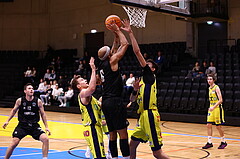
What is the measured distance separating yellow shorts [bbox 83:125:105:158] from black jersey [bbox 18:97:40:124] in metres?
1.53

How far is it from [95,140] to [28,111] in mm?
1798

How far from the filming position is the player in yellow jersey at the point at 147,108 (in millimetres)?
4926

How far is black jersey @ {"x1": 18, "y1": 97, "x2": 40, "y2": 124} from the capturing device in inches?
243

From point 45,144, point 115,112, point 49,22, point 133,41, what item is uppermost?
point 49,22

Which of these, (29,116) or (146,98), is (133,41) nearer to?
→ (146,98)

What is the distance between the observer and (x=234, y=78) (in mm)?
13961

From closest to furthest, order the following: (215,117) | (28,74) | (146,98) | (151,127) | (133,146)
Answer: (151,127), (146,98), (133,146), (215,117), (28,74)

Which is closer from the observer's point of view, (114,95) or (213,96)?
(114,95)

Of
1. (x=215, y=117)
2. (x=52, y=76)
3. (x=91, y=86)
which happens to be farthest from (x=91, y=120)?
(x=52, y=76)

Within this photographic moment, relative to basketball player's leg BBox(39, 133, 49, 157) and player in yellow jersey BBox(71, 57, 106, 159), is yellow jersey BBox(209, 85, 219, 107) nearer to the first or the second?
player in yellow jersey BBox(71, 57, 106, 159)

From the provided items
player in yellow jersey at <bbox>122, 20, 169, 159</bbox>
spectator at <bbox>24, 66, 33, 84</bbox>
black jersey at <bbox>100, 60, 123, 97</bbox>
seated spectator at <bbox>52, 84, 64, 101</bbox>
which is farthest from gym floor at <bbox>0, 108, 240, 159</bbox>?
spectator at <bbox>24, 66, 33, 84</bbox>

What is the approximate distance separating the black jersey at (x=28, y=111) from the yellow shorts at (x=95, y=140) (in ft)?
5.03

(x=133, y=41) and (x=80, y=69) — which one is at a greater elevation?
(x=133, y=41)

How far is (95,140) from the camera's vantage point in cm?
491
